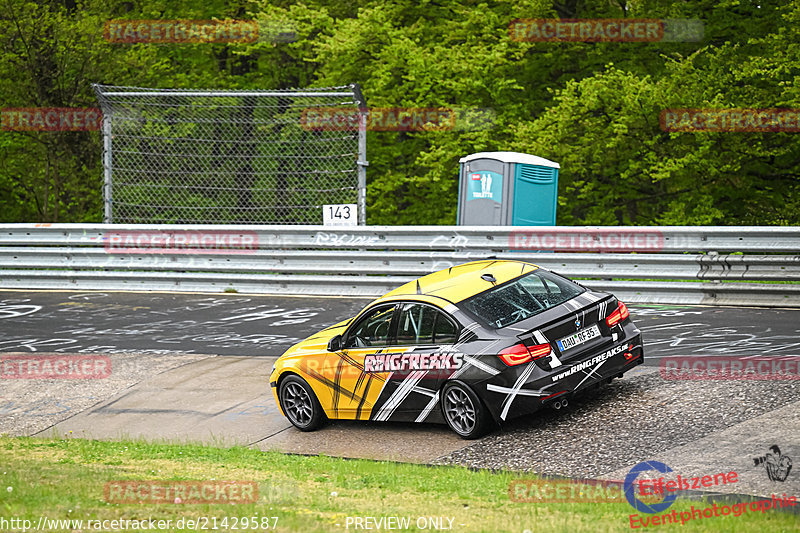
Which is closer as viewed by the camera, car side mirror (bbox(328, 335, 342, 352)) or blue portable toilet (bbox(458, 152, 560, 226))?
car side mirror (bbox(328, 335, 342, 352))

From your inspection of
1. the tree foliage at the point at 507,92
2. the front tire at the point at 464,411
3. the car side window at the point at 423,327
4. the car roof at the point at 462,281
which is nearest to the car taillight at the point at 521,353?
the front tire at the point at 464,411

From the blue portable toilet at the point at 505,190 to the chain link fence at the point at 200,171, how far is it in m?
2.28

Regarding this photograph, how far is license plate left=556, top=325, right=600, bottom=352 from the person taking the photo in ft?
27.8

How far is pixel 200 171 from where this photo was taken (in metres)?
19.3

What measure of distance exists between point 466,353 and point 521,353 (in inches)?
19.6

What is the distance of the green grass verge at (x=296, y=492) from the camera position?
5.65m

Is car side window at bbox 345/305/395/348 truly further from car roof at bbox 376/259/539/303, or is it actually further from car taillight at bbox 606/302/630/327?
car taillight at bbox 606/302/630/327

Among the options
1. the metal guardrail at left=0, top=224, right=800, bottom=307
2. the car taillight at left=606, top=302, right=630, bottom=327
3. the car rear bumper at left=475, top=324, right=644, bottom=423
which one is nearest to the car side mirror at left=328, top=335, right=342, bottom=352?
the car rear bumper at left=475, top=324, right=644, bottom=423

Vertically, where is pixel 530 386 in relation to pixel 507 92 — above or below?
below

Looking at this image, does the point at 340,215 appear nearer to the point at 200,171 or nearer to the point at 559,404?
the point at 200,171

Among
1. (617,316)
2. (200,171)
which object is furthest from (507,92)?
(617,316)

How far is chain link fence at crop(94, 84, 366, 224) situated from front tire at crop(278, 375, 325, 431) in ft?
25.5

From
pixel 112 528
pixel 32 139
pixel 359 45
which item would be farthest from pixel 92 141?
pixel 112 528

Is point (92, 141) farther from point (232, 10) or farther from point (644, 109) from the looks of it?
point (644, 109)
